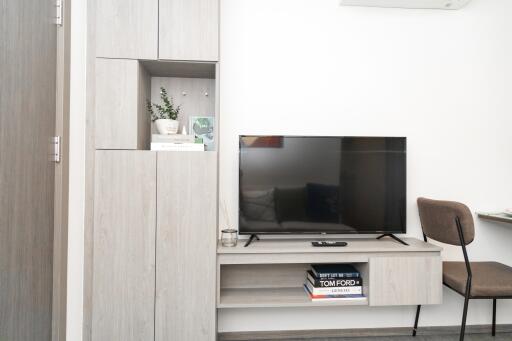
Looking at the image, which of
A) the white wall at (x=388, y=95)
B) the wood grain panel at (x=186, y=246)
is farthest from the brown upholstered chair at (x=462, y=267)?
the wood grain panel at (x=186, y=246)

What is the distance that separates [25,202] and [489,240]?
292 cm

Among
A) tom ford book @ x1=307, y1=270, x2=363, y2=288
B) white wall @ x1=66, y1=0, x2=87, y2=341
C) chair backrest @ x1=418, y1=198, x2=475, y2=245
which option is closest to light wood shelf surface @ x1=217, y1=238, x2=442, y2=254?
chair backrest @ x1=418, y1=198, x2=475, y2=245

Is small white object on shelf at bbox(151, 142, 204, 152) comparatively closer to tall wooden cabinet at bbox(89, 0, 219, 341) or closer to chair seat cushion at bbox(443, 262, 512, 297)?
tall wooden cabinet at bbox(89, 0, 219, 341)

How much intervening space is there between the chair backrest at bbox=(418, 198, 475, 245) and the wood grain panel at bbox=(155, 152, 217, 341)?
1.34 meters

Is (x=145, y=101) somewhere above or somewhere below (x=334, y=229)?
above

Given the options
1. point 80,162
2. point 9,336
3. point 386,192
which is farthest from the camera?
point 386,192

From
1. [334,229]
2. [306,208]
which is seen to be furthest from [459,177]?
[306,208]

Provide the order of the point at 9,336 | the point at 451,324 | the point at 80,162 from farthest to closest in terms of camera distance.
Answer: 1. the point at 451,324
2. the point at 80,162
3. the point at 9,336

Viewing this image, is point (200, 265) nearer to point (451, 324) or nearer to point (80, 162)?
point (80, 162)

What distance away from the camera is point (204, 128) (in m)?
2.11

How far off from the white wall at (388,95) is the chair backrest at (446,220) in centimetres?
27

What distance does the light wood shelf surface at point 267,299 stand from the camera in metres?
1.84

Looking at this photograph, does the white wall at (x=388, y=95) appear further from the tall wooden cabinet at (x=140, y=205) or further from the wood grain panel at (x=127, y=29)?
the wood grain panel at (x=127, y=29)

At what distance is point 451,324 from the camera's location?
226 centimetres
